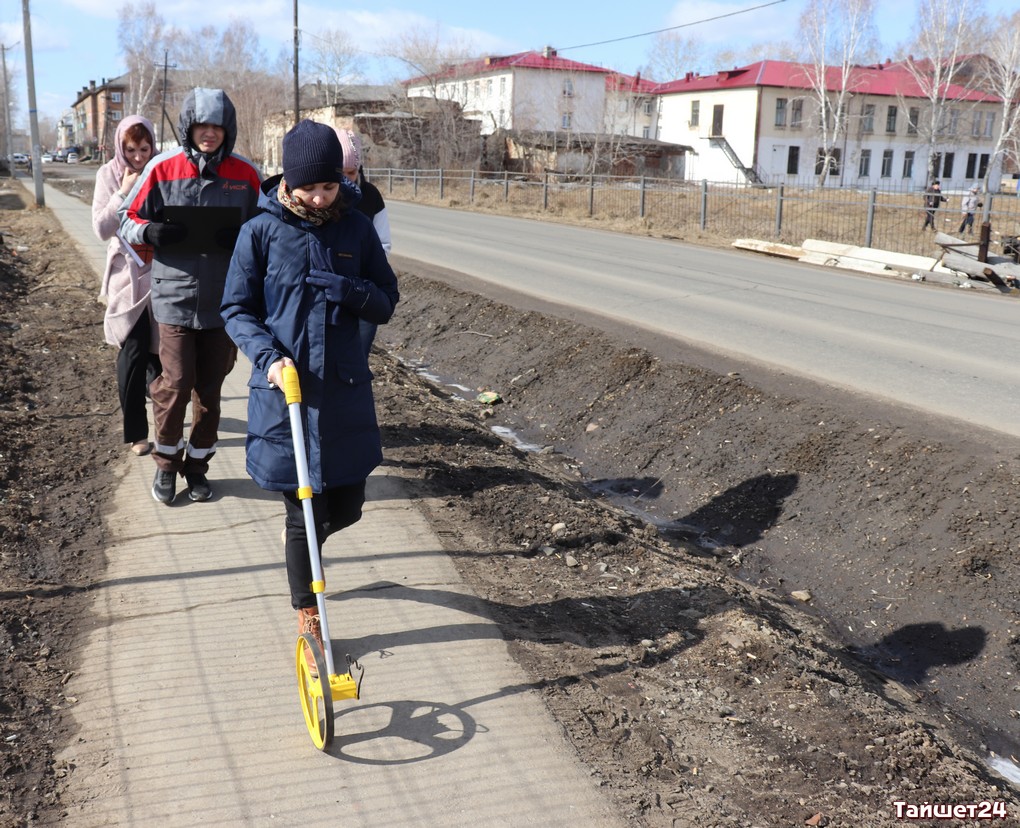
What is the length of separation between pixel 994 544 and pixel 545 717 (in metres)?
3.08

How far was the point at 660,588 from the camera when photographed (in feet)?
14.9

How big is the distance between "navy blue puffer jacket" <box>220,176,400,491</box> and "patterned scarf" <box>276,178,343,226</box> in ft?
0.10

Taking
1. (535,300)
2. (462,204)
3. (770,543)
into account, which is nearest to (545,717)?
(770,543)

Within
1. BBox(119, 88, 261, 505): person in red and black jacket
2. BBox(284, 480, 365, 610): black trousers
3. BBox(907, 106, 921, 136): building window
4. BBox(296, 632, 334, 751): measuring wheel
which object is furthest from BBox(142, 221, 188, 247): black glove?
BBox(907, 106, 921, 136): building window

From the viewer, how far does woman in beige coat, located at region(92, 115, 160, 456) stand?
195 inches

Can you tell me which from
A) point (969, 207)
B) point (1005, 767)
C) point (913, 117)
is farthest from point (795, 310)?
point (913, 117)

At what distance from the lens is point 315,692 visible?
2.95m

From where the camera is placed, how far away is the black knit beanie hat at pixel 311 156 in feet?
10.1

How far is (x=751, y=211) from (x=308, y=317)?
75.2ft

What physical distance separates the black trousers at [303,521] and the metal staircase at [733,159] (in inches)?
2357

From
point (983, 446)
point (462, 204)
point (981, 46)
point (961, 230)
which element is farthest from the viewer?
point (981, 46)

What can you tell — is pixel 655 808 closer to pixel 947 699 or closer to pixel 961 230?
pixel 947 699

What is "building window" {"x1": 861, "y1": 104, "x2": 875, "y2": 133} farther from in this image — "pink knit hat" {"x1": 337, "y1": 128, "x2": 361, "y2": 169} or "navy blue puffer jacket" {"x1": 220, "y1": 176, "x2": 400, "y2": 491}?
"navy blue puffer jacket" {"x1": 220, "y1": 176, "x2": 400, "y2": 491}

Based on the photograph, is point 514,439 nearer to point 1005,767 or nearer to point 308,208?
point 1005,767
